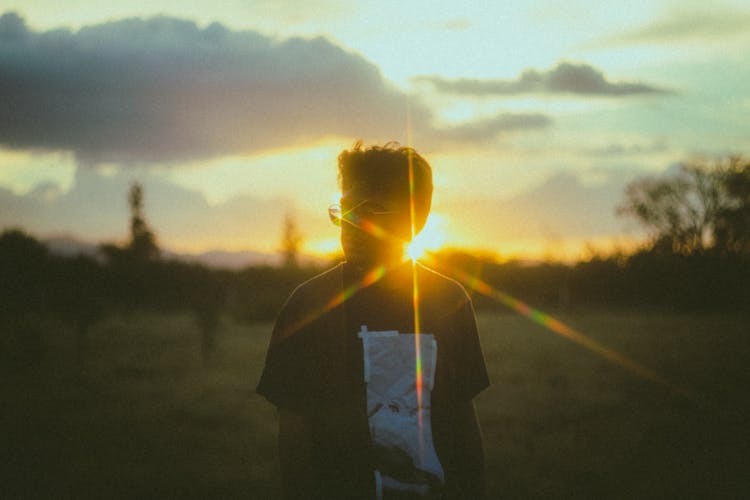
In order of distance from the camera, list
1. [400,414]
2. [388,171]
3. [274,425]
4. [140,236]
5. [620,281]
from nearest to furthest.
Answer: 1. [400,414]
2. [388,171]
3. [274,425]
4. [620,281]
5. [140,236]

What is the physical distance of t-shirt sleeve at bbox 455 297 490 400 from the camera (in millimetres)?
2107

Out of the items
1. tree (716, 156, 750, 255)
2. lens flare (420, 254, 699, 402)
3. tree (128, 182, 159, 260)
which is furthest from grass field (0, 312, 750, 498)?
tree (128, 182, 159, 260)

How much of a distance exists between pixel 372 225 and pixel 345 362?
1.50 feet

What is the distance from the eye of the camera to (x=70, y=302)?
14000 millimetres

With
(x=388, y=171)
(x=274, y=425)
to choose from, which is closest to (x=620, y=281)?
(x=274, y=425)

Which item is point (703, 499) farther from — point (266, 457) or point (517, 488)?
point (266, 457)

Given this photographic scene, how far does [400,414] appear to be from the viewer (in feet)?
6.47

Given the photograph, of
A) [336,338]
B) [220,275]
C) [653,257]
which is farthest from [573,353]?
[220,275]

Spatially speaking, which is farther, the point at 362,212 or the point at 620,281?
the point at 620,281

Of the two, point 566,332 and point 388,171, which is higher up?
point 388,171

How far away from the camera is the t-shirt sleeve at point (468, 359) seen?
211cm

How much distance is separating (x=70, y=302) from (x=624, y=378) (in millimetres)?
11780

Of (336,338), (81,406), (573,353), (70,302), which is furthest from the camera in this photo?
(573,353)

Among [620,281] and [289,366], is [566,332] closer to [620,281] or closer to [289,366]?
[620,281]
